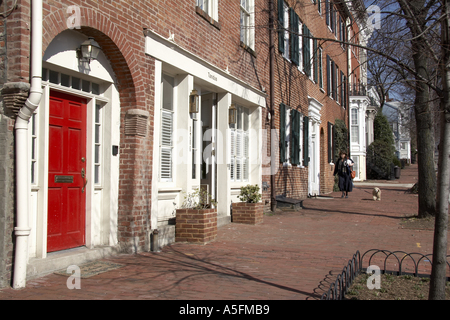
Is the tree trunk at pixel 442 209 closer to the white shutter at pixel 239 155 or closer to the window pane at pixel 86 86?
the window pane at pixel 86 86

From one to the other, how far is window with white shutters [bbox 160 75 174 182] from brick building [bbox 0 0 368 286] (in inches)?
1.1

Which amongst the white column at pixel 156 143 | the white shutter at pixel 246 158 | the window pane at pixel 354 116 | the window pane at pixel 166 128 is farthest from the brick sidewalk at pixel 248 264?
the window pane at pixel 354 116

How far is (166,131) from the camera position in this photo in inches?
310

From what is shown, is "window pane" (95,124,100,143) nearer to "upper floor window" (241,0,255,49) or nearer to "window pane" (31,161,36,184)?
"window pane" (31,161,36,184)

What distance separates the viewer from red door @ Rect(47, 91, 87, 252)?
5629mm

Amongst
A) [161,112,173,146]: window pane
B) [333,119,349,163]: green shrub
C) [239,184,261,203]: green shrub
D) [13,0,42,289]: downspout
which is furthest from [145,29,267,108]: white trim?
[333,119,349,163]: green shrub

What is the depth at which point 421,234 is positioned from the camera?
29.0ft

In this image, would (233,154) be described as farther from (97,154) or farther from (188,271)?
(188,271)

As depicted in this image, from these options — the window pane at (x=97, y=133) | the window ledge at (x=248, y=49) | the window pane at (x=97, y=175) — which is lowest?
the window pane at (x=97, y=175)

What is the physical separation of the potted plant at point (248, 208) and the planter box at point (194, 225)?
249cm

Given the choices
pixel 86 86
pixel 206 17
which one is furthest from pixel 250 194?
pixel 86 86

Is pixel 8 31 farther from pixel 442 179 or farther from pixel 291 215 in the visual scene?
pixel 291 215

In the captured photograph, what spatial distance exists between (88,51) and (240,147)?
5975 millimetres

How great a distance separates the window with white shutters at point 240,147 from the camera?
35.4 ft
